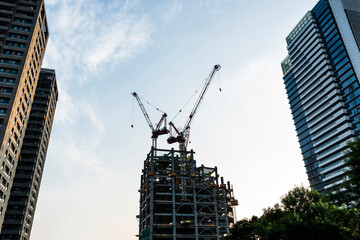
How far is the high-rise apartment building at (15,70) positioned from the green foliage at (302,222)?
202 ft

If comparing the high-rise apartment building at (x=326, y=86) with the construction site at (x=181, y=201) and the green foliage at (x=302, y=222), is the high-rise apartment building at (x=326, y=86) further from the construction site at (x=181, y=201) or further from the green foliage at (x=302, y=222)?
the green foliage at (x=302, y=222)

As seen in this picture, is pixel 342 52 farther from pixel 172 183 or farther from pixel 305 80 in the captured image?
pixel 172 183

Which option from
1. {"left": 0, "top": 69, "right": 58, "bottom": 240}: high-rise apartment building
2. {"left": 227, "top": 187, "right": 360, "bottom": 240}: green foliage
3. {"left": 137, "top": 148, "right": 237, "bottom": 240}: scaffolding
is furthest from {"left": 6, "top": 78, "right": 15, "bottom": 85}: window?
{"left": 227, "top": 187, "right": 360, "bottom": 240}: green foliage

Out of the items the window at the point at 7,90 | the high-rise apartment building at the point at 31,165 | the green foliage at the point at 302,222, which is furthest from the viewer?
the high-rise apartment building at the point at 31,165

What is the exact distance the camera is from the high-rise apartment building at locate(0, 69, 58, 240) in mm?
98250

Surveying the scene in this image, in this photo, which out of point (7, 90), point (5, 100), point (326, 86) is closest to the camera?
point (5, 100)

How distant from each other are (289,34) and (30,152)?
563 feet

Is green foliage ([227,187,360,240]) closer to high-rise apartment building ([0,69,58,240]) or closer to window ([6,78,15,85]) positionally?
window ([6,78,15,85])

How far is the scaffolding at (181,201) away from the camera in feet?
273

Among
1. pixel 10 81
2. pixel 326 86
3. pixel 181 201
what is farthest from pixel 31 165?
pixel 326 86

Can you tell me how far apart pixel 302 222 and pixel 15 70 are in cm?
8331

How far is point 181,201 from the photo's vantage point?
284 ft

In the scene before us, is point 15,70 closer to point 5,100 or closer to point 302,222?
point 5,100

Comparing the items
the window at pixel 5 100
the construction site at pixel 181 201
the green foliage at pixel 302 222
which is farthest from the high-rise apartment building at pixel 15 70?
the green foliage at pixel 302 222
